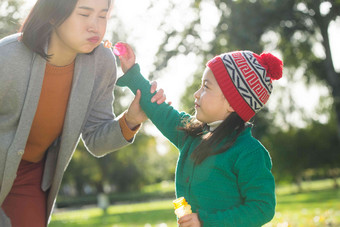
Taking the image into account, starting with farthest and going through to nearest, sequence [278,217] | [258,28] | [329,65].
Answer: [329,65] → [258,28] → [278,217]

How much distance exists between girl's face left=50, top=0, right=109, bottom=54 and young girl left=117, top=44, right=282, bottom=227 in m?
0.75

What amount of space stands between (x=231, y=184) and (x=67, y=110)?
1253mm

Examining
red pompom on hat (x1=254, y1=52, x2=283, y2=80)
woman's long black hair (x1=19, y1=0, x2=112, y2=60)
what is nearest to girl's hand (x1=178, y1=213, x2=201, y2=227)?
red pompom on hat (x1=254, y1=52, x2=283, y2=80)

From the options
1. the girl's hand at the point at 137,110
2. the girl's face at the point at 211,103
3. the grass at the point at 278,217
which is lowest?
the grass at the point at 278,217

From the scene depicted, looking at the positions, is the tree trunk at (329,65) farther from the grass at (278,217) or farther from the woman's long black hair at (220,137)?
the woman's long black hair at (220,137)

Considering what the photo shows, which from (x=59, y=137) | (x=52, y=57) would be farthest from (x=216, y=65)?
(x=59, y=137)

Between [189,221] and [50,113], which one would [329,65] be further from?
[189,221]

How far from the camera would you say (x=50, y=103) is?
3213 mm

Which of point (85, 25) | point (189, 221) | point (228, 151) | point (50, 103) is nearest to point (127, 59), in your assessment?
point (85, 25)

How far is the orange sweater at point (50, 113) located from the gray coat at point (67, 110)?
0.07 m

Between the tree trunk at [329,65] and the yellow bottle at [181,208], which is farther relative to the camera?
the tree trunk at [329,65]

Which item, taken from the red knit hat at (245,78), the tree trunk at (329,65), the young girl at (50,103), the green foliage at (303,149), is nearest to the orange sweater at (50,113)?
the young girl at (50,103)

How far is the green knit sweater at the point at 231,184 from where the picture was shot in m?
2.42

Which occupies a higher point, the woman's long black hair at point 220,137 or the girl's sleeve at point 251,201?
the woman's long black hair at point 220,137
